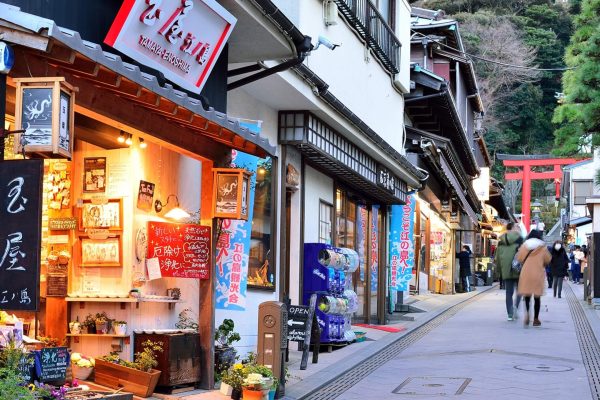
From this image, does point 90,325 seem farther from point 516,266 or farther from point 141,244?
point 516,266

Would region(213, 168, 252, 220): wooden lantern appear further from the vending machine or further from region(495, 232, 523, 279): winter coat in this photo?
region(495, 232, 523, 279): winter coat

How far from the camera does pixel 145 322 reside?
11203 millimetres

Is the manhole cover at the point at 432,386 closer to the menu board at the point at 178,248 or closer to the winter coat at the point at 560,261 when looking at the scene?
the menu board at the point at 178,248

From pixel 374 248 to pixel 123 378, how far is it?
13.6 metres

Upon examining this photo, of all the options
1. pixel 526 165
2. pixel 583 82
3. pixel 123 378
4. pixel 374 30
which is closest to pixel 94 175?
pixel 123 378

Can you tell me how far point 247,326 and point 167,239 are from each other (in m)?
3.30

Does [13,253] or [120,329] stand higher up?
[13,253]

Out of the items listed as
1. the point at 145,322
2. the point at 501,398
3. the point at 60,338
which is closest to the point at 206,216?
the point at 145,322

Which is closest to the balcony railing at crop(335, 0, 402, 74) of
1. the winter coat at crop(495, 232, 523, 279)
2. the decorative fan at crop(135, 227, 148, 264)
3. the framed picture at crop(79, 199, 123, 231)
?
the winter coat at crop(495, 232, 523, 279)

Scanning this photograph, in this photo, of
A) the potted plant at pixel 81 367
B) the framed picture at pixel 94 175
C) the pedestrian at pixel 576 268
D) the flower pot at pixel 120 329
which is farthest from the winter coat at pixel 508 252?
the pedestrian at pixel 576 268

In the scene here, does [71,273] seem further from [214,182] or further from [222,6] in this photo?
[222,6]

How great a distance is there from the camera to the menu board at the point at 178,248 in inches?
440

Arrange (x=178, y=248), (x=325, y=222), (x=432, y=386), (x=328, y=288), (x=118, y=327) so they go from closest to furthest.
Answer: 1. (x=118, y=327)
2. (x=178, y=248)
3. (x=432, y=386)
4. (x=328, y=288)
5. (x=325, y=222)

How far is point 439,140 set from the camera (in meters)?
27.4
